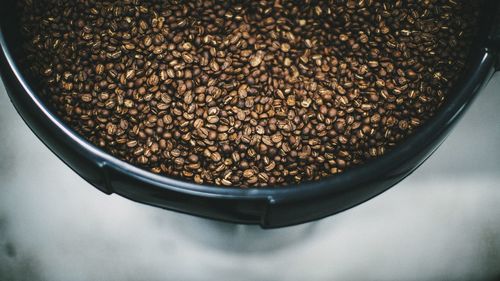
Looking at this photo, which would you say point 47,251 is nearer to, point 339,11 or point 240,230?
point 240,230

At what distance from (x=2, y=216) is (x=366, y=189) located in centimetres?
76

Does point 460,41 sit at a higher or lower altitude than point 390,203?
higher

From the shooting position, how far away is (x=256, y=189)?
27.6 inches

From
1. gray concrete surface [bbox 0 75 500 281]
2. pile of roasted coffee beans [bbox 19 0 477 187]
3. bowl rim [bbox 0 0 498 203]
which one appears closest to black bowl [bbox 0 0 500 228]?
bowl rim [bbox 0 0 498 203]

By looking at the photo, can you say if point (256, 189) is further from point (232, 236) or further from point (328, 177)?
point (232, 236)

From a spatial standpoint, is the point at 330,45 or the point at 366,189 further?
the point at 330,45

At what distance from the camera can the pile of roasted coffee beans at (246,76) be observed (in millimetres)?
868

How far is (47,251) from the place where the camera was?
1.00 meters

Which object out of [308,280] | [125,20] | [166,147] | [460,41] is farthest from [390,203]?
[125,20]

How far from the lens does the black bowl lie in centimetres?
70

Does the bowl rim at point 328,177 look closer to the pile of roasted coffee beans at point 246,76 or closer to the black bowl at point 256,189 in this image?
the black bowl at point 256,189

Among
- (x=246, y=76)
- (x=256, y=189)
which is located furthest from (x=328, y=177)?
(x=246, y=76)

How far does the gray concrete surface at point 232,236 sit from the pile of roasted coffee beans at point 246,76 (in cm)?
19

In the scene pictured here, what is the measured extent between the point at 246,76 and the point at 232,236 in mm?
333
